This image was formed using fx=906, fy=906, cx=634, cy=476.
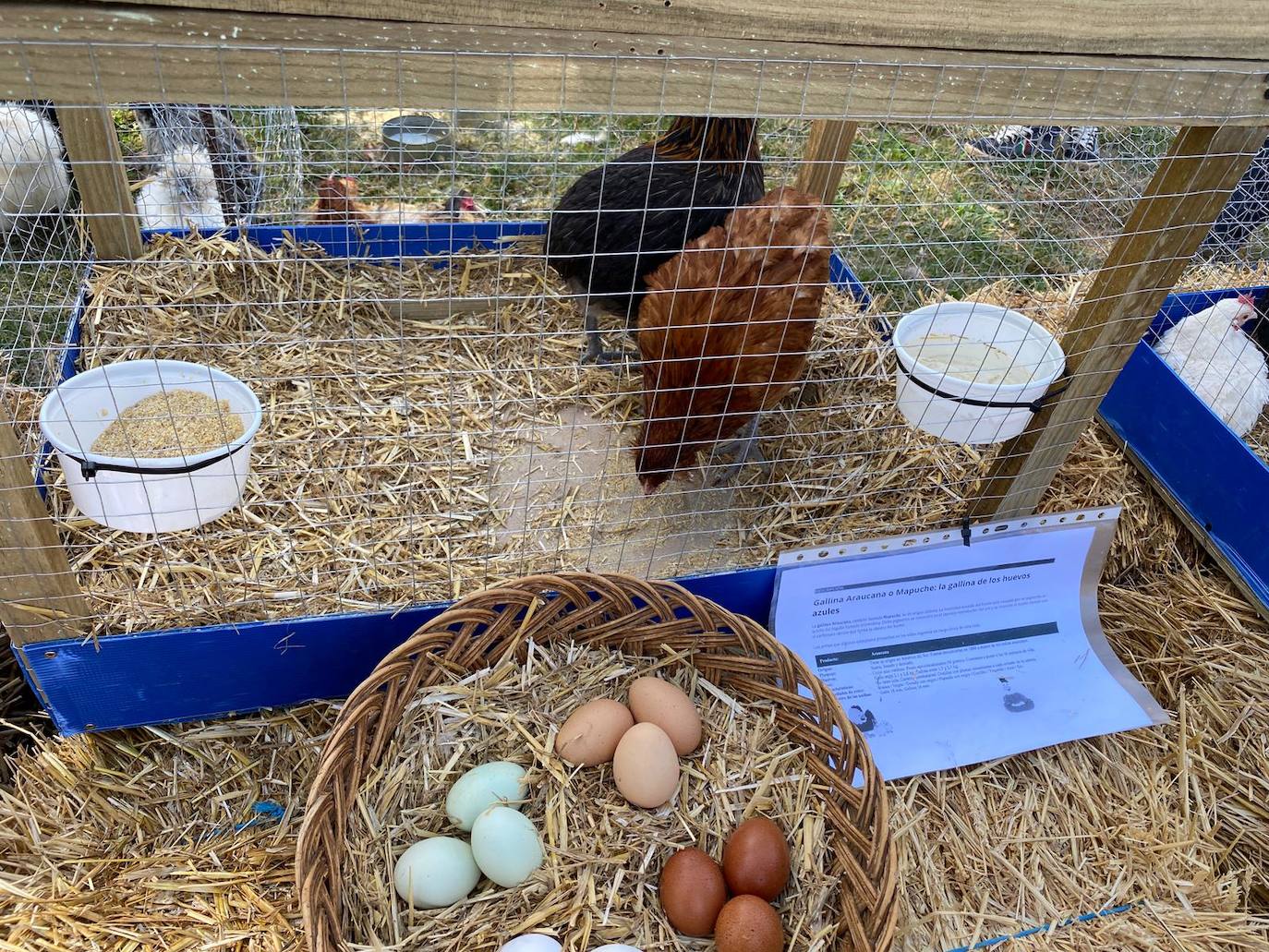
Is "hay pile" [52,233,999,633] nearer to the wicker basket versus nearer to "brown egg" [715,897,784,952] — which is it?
the wicker basket

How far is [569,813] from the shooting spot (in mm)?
1640

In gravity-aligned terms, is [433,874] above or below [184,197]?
below

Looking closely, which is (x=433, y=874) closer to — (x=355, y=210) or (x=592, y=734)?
(x=592, y=734)

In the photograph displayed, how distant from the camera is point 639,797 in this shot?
1.62m

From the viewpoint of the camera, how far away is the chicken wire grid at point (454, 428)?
1.96m

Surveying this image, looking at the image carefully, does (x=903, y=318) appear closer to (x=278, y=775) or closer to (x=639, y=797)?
(x=639, y=797)

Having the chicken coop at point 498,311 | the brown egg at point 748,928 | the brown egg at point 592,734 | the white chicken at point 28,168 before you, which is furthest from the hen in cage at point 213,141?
the brown egg at point 748,928

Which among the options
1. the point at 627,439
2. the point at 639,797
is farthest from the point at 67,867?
the point at 627,439

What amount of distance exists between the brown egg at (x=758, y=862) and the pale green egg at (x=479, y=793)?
1.29 feet

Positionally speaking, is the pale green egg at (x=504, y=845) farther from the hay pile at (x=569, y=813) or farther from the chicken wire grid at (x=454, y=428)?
the chicken wire grid at (x=454, y=428)

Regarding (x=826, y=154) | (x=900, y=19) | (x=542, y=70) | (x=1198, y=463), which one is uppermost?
(x=900, y=19)

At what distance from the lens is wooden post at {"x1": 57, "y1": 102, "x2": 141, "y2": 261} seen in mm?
2270

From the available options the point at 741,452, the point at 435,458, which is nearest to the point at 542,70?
the point at 435,458

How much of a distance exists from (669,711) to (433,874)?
1.61 ft
